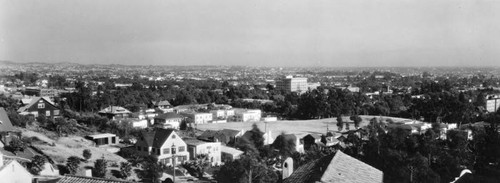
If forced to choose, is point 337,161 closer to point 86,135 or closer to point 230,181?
point 230,181

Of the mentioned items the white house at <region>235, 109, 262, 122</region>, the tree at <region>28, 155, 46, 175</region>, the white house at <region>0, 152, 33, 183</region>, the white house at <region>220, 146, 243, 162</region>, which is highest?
the white house at <region>0, 152, 33, 183</region>

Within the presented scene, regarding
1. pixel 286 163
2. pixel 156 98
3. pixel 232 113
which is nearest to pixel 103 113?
pixel 232 113

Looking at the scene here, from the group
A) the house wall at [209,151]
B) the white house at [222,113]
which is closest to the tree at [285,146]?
the house wall at [209,151]

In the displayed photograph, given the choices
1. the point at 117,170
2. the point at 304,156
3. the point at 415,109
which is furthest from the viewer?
the point at 415,109

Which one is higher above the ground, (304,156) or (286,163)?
(286,163)

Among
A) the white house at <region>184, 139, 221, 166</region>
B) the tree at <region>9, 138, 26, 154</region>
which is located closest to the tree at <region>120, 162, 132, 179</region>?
the tree at <region>9, 138, 26, 154</region>

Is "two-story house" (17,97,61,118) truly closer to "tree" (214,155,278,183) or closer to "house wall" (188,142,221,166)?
"house wall" (188,142,221,166)
